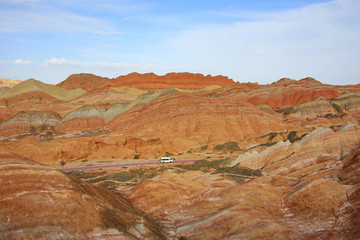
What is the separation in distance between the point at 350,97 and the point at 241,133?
4724 cm

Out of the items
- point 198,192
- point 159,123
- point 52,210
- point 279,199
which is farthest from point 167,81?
point 52,210

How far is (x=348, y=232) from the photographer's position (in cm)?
1245

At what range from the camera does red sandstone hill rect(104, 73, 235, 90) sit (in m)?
168

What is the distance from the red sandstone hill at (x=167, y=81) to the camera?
550 feet

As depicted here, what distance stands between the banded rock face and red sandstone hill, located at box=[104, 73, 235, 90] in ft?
500

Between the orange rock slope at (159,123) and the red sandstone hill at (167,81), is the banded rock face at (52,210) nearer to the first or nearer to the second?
the orange rock slope at (159,123)

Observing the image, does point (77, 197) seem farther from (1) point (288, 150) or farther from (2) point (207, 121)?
(2) point (207, 121)

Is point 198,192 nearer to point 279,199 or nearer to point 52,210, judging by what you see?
point 279,199

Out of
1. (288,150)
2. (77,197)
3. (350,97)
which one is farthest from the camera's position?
(350,97)

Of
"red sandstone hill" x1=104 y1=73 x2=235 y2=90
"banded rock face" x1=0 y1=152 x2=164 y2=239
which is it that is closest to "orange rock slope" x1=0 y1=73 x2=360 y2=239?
"banded rock face" x1=0 y1=152 x2=164 y2=239

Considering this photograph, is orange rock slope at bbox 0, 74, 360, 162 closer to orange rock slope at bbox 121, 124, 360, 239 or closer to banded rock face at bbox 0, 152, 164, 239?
orange rock slope at bbox 121, 124, 360, 239

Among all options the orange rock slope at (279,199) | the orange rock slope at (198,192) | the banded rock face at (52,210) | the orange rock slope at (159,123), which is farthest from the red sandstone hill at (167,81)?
the banded rock face at (52,210)

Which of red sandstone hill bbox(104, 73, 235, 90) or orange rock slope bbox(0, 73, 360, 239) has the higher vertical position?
red sandstone hill bbox(104, 73, 235, 90)

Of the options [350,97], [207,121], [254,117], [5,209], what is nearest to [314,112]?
[350,97]
